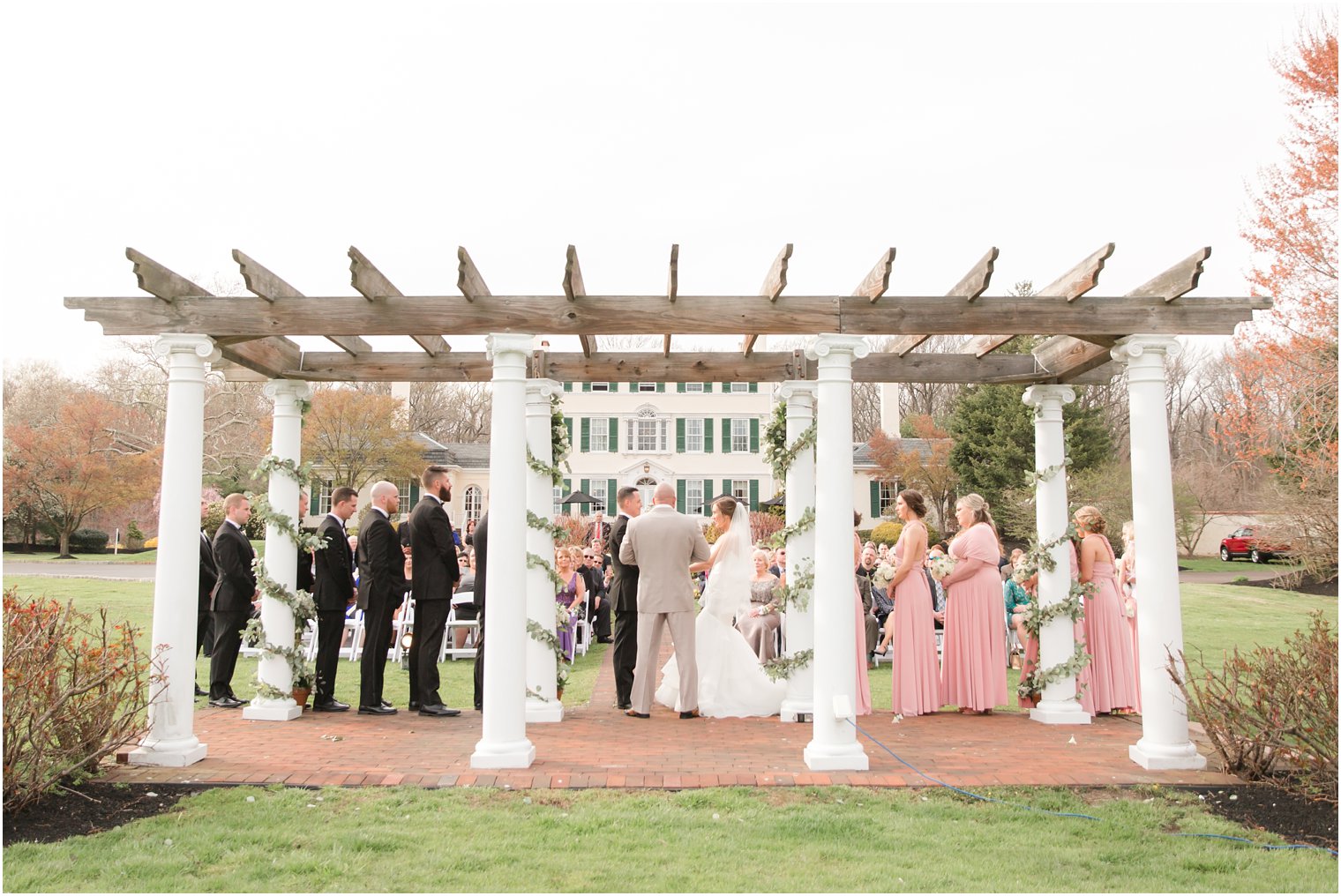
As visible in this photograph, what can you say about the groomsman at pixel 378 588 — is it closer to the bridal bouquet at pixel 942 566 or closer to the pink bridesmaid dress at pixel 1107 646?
the bridal bouquet at pixel 942 566

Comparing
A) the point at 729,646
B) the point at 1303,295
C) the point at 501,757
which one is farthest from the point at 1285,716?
the point at 1303,295

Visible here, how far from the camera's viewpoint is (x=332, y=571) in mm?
8672

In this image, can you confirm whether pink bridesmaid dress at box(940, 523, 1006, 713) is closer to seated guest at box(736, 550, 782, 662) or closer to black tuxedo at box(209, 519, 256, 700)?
seated guest at box(736, 550, 782, 662)

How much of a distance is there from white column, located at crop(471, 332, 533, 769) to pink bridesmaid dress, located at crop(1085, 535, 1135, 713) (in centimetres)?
536

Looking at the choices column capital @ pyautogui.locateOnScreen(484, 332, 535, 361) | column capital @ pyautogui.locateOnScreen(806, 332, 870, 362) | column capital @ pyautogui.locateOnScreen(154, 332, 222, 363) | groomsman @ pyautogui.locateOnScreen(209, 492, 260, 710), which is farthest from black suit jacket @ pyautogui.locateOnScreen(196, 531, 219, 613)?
column capital @ pyautogui.locateOnScreen(806, 332, 870, 362)

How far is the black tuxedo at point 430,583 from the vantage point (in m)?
8.40

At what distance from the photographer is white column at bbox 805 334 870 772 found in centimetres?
652

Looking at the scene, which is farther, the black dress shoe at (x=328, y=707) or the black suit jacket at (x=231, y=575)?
the black dress shoe at (x=328, y=707)

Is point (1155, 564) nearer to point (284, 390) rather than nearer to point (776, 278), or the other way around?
point (776, 278)

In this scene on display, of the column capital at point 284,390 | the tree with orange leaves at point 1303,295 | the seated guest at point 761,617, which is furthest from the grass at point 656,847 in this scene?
the tree with orange leaves at point 1303,295

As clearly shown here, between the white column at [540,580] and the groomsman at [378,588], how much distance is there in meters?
1.25

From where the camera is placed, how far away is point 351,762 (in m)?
6.59

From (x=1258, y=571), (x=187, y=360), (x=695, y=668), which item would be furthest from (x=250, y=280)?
(x=1258, y=571)

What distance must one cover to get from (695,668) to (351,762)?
3213 mm
